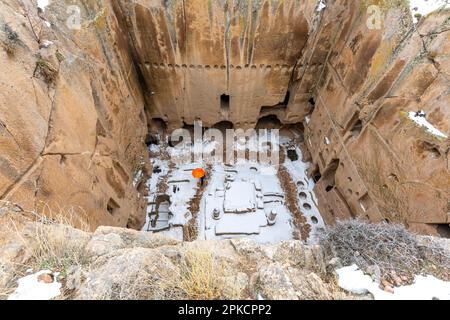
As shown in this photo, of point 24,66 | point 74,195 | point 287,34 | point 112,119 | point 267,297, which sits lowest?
point 267,297

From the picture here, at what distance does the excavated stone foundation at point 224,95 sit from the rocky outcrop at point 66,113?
2cm

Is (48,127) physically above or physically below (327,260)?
above

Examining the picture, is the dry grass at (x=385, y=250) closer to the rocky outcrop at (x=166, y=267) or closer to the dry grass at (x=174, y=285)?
the rocky outcrop at (x=166, y=267)

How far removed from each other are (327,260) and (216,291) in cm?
93

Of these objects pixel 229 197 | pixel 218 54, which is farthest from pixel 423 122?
pixel 218 54

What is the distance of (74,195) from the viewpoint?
3475 millimetres

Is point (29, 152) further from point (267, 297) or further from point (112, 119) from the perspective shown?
point (267, 297)

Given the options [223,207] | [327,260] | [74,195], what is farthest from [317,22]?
[74,195]

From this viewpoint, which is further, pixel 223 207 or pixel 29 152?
pixel 223 207

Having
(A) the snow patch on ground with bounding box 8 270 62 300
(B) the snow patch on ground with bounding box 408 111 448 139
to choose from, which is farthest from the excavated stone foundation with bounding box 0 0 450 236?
(A) the snow patch on ground with bounding box 8 270 62 300

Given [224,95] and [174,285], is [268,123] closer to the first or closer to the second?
[224,95]

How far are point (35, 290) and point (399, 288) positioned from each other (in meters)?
2.39
